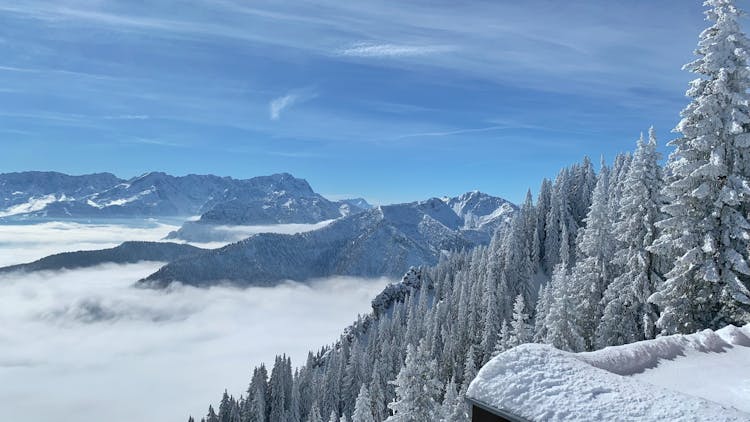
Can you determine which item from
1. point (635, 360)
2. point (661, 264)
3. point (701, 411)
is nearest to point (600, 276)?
point (661, 264)

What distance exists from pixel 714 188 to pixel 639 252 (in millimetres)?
8569

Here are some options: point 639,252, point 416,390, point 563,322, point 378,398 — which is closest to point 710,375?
point 639,252

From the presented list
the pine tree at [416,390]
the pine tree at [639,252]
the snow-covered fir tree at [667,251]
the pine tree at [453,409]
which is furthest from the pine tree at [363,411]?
the pine tree at [639,252]

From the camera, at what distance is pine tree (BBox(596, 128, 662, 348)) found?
28.4 meters

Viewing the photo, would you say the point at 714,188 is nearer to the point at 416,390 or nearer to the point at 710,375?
the point at 710,375

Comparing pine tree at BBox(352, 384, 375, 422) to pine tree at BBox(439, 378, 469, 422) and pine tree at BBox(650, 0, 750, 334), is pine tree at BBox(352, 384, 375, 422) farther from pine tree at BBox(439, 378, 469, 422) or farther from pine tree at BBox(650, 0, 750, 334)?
pine tree at BBox(650, 0, 750, 334)

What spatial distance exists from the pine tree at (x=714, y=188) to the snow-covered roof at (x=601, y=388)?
13302 millimetres

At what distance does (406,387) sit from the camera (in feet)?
108

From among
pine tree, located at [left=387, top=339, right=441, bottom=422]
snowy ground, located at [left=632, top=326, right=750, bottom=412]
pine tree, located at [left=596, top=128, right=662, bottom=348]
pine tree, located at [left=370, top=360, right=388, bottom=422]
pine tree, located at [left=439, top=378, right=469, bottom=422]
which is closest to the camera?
snowy ground, located at [left=632, top=326, right=750, bottom=412]

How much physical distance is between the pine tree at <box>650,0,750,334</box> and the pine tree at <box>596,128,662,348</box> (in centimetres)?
643

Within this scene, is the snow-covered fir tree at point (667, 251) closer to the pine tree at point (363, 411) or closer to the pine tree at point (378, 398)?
the pine tree at point (363, 411)

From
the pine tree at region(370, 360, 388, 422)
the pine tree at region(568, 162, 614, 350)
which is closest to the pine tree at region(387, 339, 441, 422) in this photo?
the pine tree at region(568, 162, 614, 350)

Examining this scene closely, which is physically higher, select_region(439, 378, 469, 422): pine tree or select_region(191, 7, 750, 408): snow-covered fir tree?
select_region(191, 7, 750, 408): snow-covered fir tree

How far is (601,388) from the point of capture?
6.48 meters
